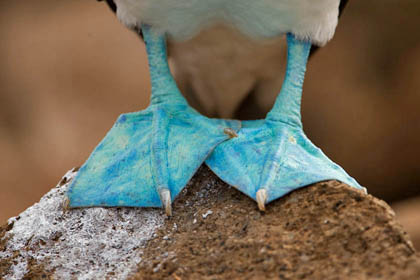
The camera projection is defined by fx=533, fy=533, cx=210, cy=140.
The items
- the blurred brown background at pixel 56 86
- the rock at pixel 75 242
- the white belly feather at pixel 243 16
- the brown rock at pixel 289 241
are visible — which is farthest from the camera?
the blurred brown background at pixel 56 86

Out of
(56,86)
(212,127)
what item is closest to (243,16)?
(212,127)

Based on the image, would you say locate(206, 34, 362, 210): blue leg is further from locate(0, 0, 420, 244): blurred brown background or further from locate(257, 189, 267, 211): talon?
locate(0, 0, 420, 244): blurred brown background

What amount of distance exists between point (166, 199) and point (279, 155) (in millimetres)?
264

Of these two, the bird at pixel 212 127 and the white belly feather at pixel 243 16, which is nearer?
the bird at pixel 212 127

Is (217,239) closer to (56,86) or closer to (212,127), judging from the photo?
(212,127)

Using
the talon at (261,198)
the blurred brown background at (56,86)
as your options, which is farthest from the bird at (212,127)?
the blurred brown background at (56,86)

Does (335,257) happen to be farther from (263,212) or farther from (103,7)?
(103,7)

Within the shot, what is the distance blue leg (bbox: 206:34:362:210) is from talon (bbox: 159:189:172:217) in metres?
0.12

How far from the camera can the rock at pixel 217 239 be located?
82 cm

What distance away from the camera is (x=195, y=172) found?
116 cm

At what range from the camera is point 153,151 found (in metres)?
1.21

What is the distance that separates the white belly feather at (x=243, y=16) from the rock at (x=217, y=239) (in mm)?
367

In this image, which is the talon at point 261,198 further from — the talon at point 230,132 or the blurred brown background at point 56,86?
the blurred brown background at point 56,86

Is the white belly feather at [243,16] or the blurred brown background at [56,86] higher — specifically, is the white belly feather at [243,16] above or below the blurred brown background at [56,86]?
above
